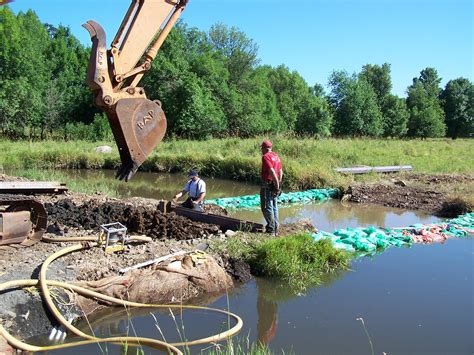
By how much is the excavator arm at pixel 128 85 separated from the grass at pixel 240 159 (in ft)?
38.2

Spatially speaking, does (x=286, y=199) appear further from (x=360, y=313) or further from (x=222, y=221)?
(x=360, y=313)

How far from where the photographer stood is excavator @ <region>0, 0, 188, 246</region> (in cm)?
681

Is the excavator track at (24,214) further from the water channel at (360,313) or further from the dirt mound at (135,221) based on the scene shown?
the water channel at (360,313)

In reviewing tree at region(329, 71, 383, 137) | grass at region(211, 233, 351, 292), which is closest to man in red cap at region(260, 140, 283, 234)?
grass at region(211, 233, 351, 292)

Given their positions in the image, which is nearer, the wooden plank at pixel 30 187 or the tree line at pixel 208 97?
the wooden plank at pixel 30 187

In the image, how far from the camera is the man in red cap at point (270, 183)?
9054 mm


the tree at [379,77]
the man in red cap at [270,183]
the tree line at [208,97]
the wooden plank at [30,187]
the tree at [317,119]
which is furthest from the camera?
the tree at [379,77]

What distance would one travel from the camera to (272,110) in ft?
174

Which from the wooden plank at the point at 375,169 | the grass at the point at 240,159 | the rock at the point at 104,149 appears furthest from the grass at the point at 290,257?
the rock at the point at 104,149

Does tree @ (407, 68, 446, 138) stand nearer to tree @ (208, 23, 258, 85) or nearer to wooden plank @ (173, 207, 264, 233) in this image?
tree @ (208, 23, 258, 85)

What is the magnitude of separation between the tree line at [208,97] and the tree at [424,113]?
0.11 meters

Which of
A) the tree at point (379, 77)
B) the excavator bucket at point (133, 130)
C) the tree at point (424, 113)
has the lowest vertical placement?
the excavator bucket at point (133, 130)

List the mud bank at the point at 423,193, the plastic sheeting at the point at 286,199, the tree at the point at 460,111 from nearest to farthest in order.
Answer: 1. the mud bank at the point at 423,193
2. the plastic sheeting at the point at 286,199
3. the tree at the point at 460,111

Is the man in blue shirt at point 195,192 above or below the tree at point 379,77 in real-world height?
below
